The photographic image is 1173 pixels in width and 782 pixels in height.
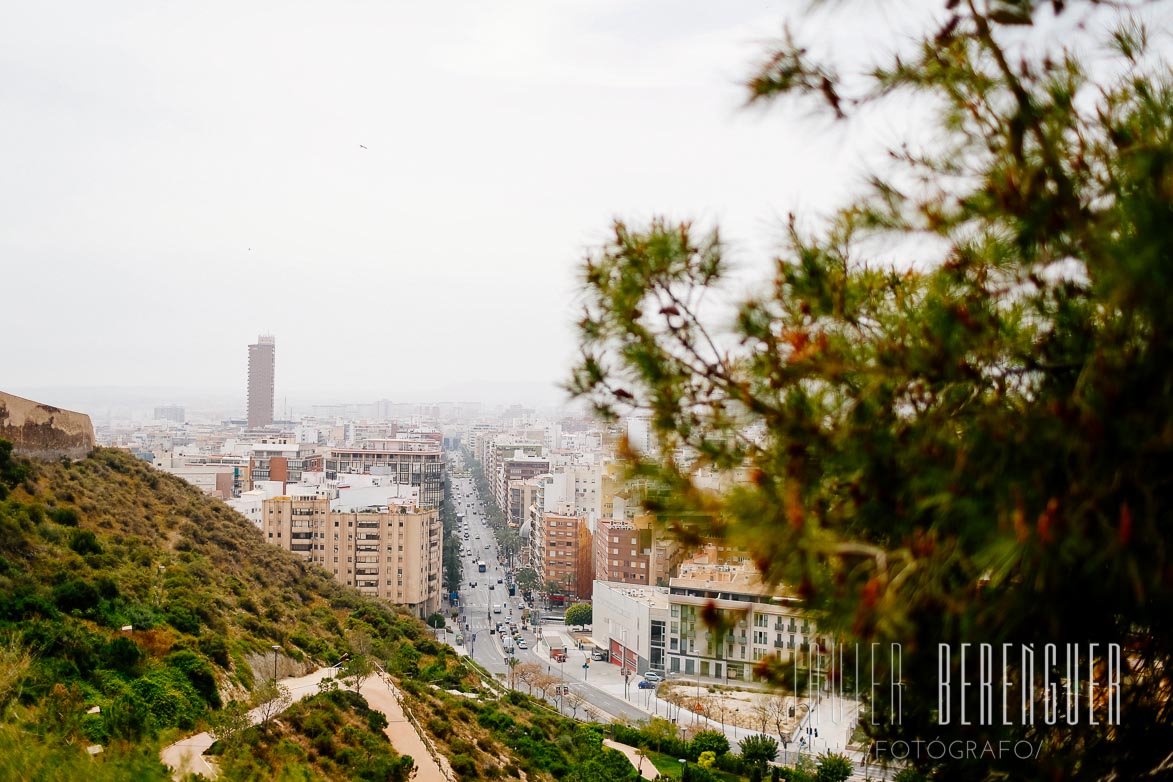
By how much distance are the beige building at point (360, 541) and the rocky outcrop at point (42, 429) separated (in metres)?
12.0

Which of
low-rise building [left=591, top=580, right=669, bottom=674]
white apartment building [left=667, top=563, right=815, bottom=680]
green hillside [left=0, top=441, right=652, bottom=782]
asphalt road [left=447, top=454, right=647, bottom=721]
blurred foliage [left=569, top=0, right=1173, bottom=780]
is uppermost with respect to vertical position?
blurred foliage [left=569, top=0, right=1173, bottom=780]

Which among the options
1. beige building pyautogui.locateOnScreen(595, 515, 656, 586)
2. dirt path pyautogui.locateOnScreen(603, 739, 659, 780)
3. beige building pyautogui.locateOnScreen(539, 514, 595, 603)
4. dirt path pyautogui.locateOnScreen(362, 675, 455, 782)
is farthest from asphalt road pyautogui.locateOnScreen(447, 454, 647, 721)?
dirt path pyautogui.locateOnScreen(362, 675, 455, 782)

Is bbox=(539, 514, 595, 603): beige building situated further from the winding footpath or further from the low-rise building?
the winding footpath

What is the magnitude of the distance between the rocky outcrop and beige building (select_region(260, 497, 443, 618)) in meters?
12.0

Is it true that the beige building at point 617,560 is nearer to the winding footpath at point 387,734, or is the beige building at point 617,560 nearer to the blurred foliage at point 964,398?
the winding footpath at point 387,734

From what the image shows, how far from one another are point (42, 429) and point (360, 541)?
13.6 metres

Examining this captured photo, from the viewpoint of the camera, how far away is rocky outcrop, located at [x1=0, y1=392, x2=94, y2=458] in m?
12.4

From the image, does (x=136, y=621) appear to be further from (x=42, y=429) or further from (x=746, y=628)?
(x=746, y=628)

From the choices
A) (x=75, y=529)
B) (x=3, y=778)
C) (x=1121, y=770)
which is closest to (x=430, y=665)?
(x=75, y=529)

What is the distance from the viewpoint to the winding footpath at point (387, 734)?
677 centimetres

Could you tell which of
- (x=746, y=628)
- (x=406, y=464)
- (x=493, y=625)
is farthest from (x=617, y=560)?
(x=746, y=628)

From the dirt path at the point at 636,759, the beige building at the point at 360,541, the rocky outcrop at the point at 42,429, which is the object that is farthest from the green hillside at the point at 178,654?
the beige building at the point at 360,541

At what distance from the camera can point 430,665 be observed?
14.2 meters

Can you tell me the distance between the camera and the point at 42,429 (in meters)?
13.2
